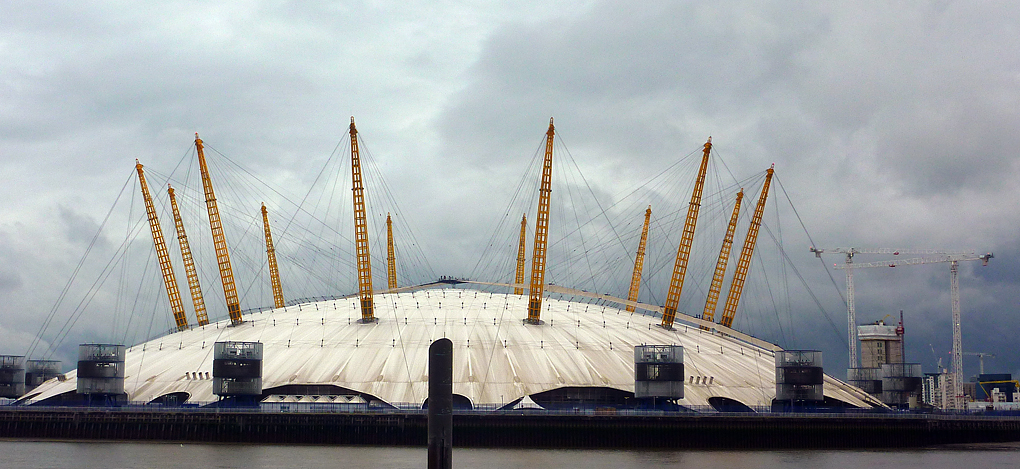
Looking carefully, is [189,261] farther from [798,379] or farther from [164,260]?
[798,379]

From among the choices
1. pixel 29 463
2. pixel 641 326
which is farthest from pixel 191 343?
pixel 641 326

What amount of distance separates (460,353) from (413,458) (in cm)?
2332

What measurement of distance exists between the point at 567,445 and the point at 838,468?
26.2m

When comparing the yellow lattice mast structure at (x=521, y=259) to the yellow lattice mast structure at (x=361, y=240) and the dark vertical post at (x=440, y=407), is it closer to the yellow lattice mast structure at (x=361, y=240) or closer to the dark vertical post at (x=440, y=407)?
the yellow lattice mast structure at (x=361, y=240)

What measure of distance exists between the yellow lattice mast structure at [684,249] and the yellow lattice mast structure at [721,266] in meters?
6.93

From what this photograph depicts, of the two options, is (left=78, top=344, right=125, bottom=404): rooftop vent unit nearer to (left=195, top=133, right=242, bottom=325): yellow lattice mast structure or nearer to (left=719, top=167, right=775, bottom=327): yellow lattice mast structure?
(left=195, top=133, right=242, bottom=325): yellow lattice mast structure

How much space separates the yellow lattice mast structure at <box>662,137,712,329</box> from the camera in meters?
129

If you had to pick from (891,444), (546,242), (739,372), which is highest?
(546,242)

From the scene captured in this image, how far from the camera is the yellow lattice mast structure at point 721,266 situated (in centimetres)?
13900

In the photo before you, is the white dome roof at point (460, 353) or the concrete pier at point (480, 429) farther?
the white dome roof at point (460, 353)

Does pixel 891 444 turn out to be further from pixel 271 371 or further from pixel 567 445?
pixel 271 371

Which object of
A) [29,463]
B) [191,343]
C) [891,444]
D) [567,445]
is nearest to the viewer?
[29,463]

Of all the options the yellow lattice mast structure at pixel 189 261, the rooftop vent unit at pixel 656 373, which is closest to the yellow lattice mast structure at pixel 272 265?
the yellow lattice mast structure at pixel 189 261

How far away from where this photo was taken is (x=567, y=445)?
98.1 m
